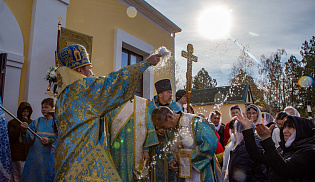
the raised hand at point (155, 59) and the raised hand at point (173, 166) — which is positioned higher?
the raised hand at point (155, 59)

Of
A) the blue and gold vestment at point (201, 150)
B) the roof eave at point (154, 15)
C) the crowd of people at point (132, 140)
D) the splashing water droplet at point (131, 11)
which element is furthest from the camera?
the roof eave at point (154, 15)

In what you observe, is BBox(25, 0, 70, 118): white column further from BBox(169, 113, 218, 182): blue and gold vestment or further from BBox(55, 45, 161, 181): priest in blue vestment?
BBox(169, 113, 218, 182): blue and gold vestment

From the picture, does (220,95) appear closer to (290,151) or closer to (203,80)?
(203,80)

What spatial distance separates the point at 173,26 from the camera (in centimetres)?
975

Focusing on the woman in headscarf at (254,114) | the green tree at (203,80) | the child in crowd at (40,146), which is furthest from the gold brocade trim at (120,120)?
the green tree at (203,80)

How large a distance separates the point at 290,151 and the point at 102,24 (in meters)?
5.34

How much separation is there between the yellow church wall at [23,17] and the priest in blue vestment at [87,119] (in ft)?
8.65

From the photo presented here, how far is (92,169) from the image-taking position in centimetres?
237

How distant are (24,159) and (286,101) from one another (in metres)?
28.7

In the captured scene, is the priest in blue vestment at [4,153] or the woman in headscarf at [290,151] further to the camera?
the priest in blue vestment at [4,153]

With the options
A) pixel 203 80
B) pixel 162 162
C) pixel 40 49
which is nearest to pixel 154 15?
pixel 40 49

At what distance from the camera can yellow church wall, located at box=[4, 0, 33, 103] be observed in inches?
191

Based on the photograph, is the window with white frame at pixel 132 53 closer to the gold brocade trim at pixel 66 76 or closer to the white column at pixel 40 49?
the white column at pixel 40 49

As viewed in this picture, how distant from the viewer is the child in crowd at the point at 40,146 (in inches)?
175
